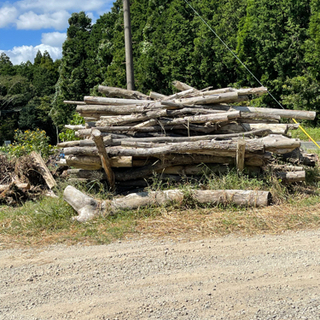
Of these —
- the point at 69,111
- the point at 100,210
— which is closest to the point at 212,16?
the point at 69,111

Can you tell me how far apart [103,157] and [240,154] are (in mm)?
2106

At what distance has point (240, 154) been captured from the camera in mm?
5969

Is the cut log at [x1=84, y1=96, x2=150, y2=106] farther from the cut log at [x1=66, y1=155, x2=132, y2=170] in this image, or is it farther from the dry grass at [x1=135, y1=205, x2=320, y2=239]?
the dry grass at [x1=135, y1=205, x2=320, y2=239]

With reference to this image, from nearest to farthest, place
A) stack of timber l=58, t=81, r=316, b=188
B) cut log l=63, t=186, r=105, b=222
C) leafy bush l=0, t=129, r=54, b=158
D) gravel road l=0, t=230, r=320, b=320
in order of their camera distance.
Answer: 1. gravel road l=0, t=230, r=320, b=320
2. cut log l=63, t=186, r=105, b=222
3. stack of timber l=58, t=81, r=316, b=188
4. leafy bush l=0, t=129, r=54, b=158

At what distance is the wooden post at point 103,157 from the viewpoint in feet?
18.5

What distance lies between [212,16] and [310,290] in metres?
17.2

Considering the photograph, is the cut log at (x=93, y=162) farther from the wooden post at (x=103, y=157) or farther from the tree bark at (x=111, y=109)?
the tree bark at (x=111, y=109)

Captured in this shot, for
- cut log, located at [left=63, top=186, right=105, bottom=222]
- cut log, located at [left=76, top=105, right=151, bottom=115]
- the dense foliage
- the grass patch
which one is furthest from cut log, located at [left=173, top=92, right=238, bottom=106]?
the dense foliage

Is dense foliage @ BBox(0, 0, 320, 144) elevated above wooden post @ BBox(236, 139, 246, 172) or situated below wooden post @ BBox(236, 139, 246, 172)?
above

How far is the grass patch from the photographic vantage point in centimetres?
508

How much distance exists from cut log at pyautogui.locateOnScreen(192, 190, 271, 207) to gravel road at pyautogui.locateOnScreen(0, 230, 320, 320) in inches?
35.1

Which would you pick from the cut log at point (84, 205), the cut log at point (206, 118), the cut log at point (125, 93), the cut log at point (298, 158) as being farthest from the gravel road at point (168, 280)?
the cut log at point (125, 93)

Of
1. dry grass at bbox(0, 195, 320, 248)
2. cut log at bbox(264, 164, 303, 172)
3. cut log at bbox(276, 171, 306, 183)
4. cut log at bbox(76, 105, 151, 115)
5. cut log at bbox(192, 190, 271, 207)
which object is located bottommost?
dry grass at bbox(0, 195, 320, 248)

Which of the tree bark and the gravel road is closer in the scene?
the gravel road
